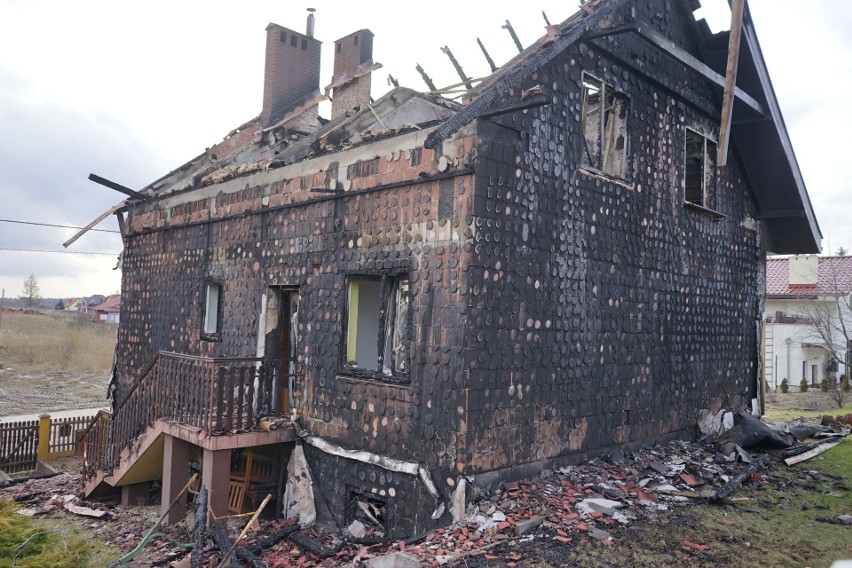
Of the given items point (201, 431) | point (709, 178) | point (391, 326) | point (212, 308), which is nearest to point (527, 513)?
point (391, 326)

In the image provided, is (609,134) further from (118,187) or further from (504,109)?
(118,187)

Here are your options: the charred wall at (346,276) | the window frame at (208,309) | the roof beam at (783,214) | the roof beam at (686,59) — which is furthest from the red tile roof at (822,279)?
the charred wall at (346,276)

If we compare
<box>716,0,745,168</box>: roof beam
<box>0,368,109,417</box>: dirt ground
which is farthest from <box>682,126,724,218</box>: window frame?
<box>0,368,109,417</box>: dirt ground

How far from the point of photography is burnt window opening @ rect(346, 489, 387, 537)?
8.34 m

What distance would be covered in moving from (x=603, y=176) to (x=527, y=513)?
5.16 metres

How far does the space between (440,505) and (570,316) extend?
3.25 meters

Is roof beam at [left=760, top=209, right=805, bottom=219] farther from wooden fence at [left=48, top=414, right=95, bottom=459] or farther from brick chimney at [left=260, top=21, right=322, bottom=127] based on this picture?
wooden fence at [left=48, top=414, right=95, bottom=459]

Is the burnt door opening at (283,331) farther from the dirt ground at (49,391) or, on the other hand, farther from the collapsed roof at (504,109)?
the dirt ground at (49,391)

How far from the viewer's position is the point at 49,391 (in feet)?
92.2

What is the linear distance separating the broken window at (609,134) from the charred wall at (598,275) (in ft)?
0.51

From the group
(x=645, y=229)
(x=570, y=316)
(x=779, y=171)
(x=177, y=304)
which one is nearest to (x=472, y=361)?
(x=570, y=316)

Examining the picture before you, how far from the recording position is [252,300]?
1105cm

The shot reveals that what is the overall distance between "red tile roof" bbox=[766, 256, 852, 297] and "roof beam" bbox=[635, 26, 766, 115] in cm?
2517

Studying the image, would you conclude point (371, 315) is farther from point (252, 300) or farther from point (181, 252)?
point (181, 252)
